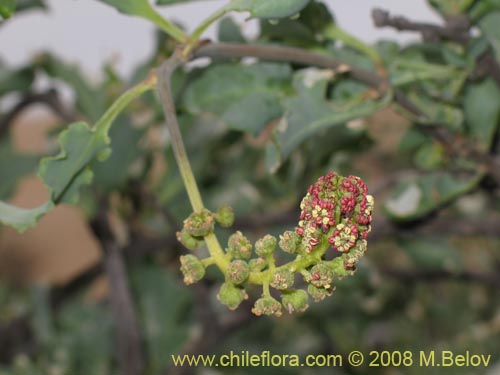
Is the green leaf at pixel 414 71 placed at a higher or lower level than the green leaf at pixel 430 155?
higher

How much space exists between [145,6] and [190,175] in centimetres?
8

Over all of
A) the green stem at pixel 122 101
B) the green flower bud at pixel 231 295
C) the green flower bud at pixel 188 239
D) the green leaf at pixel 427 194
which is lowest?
the green leaf at pixel 427 194

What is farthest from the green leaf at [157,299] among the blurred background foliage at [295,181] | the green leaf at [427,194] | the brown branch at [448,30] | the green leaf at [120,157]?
the brown branch at [448,30]

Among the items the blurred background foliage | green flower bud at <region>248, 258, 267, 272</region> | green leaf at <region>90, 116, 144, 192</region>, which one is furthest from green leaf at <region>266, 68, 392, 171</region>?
green leaf at <region>90, 116, 144, 192</region>

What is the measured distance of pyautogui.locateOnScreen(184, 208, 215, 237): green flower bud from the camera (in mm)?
241

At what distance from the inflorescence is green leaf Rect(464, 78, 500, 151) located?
0.59 ft

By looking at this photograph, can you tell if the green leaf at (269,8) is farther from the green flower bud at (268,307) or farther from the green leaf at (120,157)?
the green leaf at (120,157)

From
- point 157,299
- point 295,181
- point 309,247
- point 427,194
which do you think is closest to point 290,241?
point 309,247

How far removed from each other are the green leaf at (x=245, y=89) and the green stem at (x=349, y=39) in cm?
3

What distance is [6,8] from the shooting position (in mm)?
271

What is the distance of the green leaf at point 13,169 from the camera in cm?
63

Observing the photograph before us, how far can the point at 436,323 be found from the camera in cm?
76

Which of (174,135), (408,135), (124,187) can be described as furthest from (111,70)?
(174,135)

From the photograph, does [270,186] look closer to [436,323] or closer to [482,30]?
[436,323]
